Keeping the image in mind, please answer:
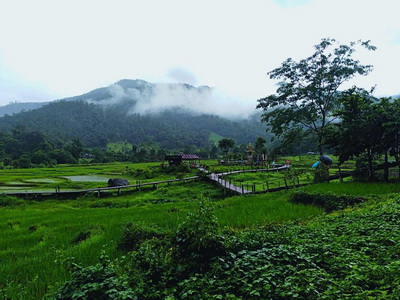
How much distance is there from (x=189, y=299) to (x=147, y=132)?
16815 cm

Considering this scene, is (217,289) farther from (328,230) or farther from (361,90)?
(361,90)

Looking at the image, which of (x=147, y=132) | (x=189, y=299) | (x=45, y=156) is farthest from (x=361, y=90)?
(x=147, y=132)

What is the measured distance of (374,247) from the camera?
4535 mm

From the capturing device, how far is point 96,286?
125 inches

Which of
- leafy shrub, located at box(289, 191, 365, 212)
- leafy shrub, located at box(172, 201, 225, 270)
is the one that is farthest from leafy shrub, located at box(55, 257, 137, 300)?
leafy shrub, located at box(289, 191, 365, 212)

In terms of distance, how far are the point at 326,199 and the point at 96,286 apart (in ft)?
36.8

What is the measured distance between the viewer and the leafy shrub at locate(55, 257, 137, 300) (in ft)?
10.2

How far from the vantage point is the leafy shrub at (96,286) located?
3.12m

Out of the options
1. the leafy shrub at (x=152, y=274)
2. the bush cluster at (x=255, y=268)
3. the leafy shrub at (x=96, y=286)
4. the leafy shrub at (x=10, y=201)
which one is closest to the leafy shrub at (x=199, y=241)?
the bush cluster at (x=255, y=268)

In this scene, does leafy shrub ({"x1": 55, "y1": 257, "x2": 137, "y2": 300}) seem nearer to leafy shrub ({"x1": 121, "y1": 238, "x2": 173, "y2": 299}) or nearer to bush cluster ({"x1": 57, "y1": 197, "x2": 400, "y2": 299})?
bush cluster ({"x1": 57, "y1": 197, "x2": 400, "y2": 299})

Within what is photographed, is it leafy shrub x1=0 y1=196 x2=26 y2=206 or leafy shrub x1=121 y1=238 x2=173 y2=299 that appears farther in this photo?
leafy shrub x1=0 y1=196 x2=26 y2=206

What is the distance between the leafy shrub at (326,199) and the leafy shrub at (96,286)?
10.1 metres

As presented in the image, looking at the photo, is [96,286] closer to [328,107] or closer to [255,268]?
[255,268]

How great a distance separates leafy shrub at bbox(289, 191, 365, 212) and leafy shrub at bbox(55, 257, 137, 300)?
33.2ft
